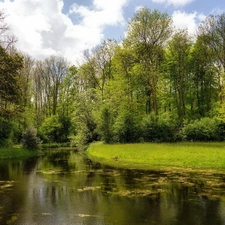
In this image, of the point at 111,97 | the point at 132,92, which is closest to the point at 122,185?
the point at 111,97

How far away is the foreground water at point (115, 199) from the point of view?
987 centimetres

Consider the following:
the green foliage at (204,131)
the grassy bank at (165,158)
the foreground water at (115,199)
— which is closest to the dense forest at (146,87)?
the green foliage at (204,131)

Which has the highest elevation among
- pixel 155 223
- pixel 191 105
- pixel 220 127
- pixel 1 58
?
pixel 1 58

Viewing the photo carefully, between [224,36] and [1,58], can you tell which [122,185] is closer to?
[1,58]

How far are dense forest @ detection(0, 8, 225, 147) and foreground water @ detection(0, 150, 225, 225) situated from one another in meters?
17.3

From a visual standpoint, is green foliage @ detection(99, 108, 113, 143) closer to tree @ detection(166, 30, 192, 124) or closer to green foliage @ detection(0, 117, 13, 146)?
tree @ detection(166, 30, 192, 124)

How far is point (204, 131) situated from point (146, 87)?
13938 millimetres

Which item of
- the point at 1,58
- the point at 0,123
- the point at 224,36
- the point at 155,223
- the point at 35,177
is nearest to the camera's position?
the point at 155,223

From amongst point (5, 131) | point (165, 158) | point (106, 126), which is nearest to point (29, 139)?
point (5, 131)

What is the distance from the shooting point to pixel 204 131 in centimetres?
3775

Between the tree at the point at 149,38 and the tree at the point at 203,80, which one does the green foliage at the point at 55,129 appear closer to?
the tree at the point at 149,38

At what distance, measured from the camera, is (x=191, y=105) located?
173 ft

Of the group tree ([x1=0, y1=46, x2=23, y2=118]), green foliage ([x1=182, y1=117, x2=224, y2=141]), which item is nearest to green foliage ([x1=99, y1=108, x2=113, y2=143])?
green foliage ([x1=182, y1=117, x2=224, y2=141])

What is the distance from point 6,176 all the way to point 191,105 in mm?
40815
